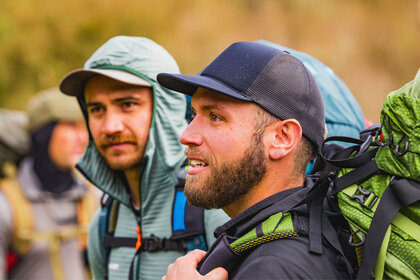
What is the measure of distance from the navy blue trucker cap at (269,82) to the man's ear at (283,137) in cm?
3

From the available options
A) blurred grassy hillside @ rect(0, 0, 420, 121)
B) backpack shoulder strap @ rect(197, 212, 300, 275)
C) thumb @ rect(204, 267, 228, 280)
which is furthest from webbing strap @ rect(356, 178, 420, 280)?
blurred grassy hillside @ rect(0, 0, 420, 121)

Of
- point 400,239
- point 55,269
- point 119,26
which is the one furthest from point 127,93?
point 119,26

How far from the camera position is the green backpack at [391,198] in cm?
165

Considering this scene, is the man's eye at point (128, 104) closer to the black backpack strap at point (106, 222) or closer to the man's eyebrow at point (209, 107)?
the black backpack strap at point (106, 222)

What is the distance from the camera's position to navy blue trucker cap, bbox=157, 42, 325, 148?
2.05 m

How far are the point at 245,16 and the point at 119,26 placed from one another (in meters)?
4.59

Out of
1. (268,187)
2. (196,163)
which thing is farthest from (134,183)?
(268,187)

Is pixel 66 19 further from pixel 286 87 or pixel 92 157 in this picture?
pixel 286 87

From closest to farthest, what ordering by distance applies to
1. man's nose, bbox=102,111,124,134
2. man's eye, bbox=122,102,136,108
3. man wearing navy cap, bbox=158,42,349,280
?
man wearing navy cap, bbox=158,42,349,280, man's nose, bbox=102,111,124,134, man's eye, bbox=122,102,136,108

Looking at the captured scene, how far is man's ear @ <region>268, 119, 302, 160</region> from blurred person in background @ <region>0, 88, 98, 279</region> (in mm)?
3371

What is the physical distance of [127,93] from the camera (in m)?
3.22

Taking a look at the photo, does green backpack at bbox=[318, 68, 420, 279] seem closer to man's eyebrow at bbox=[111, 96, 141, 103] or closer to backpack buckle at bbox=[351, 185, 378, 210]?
backpack buckle at bbox=[351, 185, 378, 210]

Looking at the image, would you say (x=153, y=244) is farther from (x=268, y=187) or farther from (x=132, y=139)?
(x=268, y=187)

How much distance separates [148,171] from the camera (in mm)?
3137
